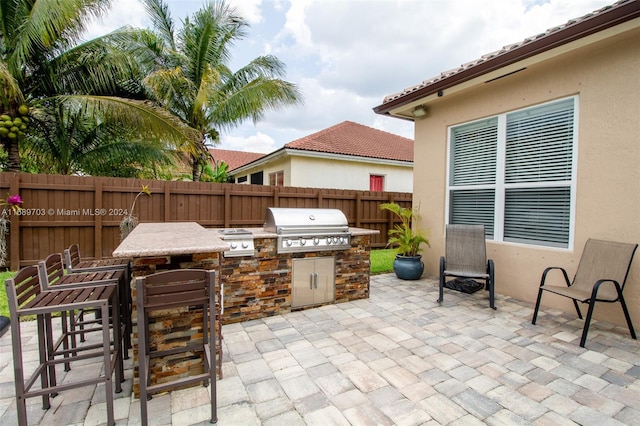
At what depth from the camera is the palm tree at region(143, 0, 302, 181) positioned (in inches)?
371

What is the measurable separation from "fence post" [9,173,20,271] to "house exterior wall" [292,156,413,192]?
7.36 metres

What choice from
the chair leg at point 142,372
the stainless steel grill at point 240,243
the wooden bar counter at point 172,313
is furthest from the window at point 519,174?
the chair leg at point 142,372

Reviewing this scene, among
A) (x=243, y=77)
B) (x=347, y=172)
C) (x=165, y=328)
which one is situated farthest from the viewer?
(x=347, y=172)

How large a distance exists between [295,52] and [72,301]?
10.7 m

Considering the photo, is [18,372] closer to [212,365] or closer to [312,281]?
[212,365]

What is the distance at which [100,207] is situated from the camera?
6832 millimetres

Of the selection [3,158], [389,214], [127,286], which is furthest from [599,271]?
[3,158]

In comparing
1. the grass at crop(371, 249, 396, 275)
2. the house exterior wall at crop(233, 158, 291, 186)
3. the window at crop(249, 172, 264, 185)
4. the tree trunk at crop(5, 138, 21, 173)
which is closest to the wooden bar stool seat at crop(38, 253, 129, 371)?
the grass at crop(371, 249, 396, 275)

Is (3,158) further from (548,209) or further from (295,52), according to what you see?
(548,209)

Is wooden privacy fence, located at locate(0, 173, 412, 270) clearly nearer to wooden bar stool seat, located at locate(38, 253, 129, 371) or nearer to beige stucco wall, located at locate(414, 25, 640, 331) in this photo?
wooden bar stool seat, located at locate(38, 253, 129, 371)

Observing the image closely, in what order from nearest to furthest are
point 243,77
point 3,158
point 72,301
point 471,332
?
point 72,301
point 471,332
point 243,77
point 3,158

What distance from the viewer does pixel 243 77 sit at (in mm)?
10477

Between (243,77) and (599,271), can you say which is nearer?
(599,271)

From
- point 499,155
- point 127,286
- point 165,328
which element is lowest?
point 165,328
